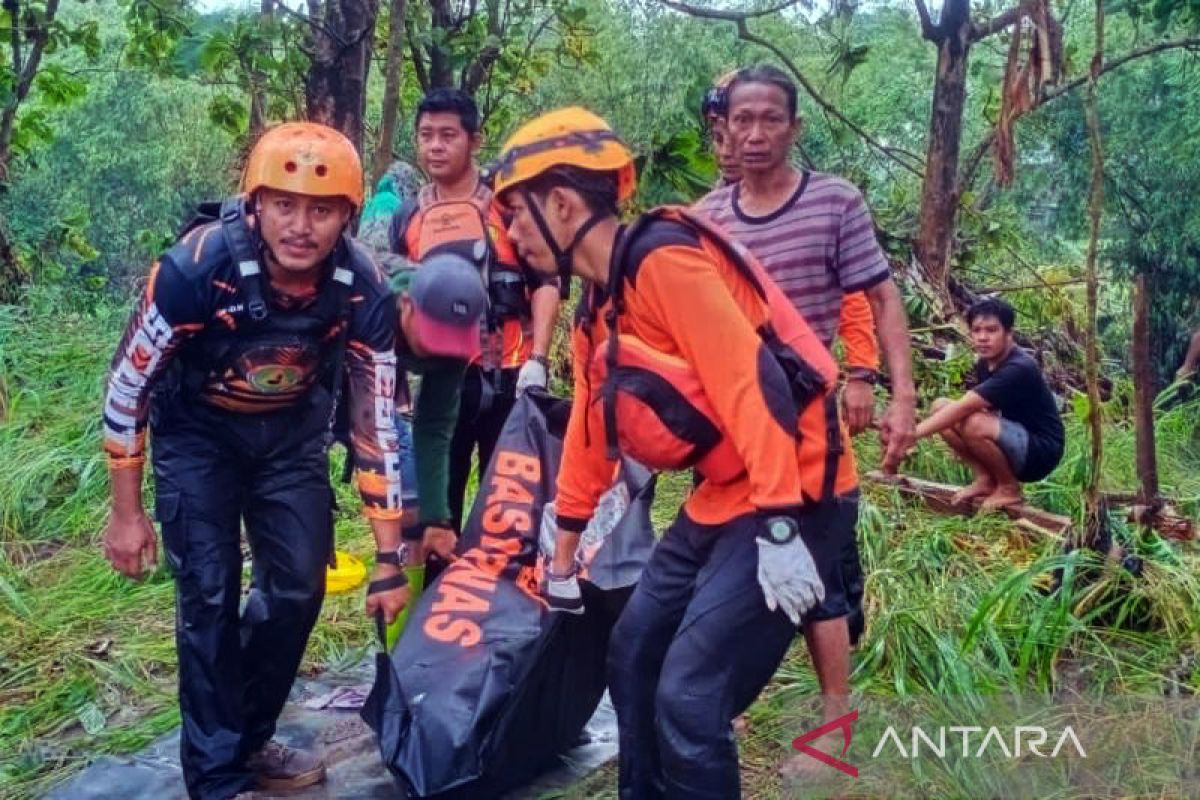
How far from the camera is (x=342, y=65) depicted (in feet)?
20.7

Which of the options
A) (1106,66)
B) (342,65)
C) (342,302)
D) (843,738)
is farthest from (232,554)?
(1106,66)

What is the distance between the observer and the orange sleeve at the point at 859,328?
3926 mm

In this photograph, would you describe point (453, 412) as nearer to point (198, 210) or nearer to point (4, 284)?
point (198, 210)

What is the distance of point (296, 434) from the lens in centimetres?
342

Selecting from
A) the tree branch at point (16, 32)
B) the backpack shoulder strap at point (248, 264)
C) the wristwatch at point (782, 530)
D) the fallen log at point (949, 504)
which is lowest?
the fallen log at point (949, 504)

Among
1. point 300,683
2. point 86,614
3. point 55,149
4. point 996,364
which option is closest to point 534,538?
point 300,683

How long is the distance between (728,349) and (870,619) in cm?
219

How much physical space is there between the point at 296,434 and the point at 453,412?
0.74 metres

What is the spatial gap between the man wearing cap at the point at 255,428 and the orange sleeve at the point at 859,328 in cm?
139

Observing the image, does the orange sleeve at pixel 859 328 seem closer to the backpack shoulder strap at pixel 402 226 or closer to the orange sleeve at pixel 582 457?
the orange sleeve at pixel 582 457

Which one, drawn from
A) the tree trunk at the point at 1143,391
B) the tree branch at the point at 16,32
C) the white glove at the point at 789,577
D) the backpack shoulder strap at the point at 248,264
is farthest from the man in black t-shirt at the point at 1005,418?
the tree branch at the point at 16,32

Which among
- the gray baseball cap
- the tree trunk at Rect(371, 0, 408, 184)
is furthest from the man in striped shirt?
Result: the tree trunk at Rect(371, 0, 408, 184)

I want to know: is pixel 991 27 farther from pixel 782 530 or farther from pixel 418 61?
pixel 782 530

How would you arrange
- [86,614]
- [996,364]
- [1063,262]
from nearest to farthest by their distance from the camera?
[86,614] → [996,364] → [1063,262]
